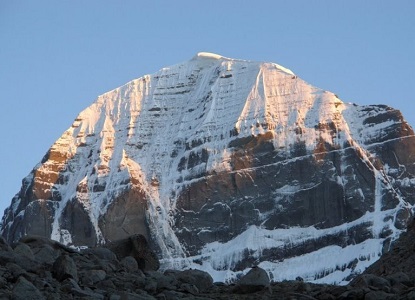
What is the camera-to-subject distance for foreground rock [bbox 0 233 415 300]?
81.9 feet

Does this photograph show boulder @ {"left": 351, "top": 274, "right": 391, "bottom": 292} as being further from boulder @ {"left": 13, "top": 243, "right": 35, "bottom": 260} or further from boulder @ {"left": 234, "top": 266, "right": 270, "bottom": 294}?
boulder @ {"left": 13, "top": 243, "right": 35, "bottom": 260}

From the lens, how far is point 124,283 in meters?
27.1

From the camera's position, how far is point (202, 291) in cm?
2792

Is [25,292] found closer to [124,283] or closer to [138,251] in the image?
[124,283]

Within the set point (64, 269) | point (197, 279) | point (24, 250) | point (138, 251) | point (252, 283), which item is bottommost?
point (252, 283)

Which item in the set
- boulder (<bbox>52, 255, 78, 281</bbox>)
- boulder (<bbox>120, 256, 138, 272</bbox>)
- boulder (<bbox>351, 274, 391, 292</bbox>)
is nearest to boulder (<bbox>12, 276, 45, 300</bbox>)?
boulder (<bbox>52, 255, 78, 281</bbox>)

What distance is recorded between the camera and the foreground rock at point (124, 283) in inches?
982

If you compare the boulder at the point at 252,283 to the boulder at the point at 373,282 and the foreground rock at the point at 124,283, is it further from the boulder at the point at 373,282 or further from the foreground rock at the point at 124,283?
the boulder at the point at 373,282

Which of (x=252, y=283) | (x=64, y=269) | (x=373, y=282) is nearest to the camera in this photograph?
(x=64, y=269)

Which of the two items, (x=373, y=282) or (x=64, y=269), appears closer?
(x=64, y=269)

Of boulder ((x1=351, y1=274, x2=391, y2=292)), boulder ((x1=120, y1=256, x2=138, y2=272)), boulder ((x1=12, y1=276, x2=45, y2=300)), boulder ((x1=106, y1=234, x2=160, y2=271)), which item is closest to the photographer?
boulder ((x1=12, y1=276, x2=45, y2=300))

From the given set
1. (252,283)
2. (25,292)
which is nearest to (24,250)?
(252,283)

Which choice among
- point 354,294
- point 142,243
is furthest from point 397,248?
point 354,294

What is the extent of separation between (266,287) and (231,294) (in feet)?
1.96
